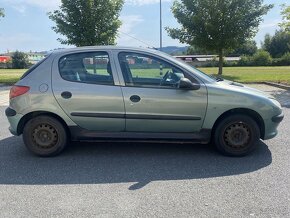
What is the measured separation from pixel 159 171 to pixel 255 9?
17.5 meters

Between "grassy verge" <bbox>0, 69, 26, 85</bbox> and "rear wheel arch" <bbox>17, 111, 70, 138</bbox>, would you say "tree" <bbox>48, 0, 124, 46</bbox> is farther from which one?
"rear wheel arch" <bbox>17, 111, 70, 138</bbox>

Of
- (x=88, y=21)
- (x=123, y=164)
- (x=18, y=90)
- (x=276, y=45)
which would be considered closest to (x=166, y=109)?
(x=123, y=164)

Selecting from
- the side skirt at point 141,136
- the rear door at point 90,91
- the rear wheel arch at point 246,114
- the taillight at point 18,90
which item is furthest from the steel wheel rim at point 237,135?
the taillight at point 18,90

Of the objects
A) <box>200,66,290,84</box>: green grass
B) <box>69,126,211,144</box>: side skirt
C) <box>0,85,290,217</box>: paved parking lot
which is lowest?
<box>0,85,290,217</box>: paved parking lot

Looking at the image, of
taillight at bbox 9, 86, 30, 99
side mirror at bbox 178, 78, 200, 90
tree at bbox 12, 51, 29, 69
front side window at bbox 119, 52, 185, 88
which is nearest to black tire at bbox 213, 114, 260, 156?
side mirror at bbox 178, 78, 200, 90

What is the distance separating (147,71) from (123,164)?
1.41 meters

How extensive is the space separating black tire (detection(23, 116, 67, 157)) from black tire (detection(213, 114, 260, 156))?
234 cm

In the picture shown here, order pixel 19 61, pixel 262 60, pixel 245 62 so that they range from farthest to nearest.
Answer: pixel 262 60 → pixel 245 62 → pixel 19 61

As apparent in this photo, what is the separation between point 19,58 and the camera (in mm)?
47438

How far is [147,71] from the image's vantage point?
4.59m

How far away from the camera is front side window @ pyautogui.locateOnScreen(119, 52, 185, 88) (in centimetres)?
454

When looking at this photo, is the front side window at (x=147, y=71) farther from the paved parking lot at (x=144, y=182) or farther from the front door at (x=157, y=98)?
the paved parking lot at (x=144, y=182)

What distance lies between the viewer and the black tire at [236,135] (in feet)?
14.9

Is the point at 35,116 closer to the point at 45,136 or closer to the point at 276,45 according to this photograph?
the point at 45,136
